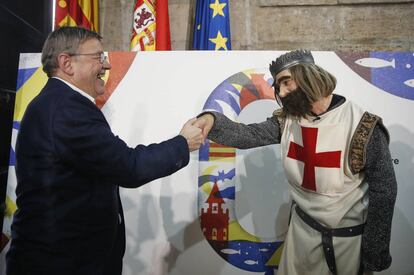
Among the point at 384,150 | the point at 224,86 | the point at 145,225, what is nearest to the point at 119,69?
the point at 224,86

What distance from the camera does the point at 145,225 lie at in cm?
228

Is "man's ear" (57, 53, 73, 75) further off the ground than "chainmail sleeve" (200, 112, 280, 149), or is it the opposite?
"man's ear" (57, 53, 73, 75)

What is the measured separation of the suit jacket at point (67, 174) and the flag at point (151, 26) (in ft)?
5.66

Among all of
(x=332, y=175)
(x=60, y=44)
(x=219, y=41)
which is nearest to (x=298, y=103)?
(x=332, y=175)

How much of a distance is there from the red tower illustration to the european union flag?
4.55 feet

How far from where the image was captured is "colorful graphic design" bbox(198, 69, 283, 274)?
2215 millimetres

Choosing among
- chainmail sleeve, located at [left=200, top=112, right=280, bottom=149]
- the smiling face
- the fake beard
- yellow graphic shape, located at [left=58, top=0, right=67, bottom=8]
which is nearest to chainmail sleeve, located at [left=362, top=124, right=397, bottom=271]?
the fake beard

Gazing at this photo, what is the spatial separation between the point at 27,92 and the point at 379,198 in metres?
2.46

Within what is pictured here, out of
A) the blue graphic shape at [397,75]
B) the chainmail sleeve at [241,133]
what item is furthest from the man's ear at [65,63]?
the blue graphic shape at [397,75]

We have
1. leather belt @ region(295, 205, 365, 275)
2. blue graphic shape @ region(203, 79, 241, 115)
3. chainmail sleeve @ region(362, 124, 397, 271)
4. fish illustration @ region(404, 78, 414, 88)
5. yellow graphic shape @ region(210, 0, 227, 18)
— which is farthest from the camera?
yellow graphic shape @ region(210, 0, 227, 18)

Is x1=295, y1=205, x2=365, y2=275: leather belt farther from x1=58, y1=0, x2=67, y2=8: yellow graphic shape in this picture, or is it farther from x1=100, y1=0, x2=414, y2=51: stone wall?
x1=58, y1=0, x2=67, y2=8: yellow graphic shape

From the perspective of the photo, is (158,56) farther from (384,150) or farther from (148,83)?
(384,150)

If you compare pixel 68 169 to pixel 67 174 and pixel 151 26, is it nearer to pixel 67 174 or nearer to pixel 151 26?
pixel 67 174

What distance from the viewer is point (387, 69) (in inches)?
84.7
